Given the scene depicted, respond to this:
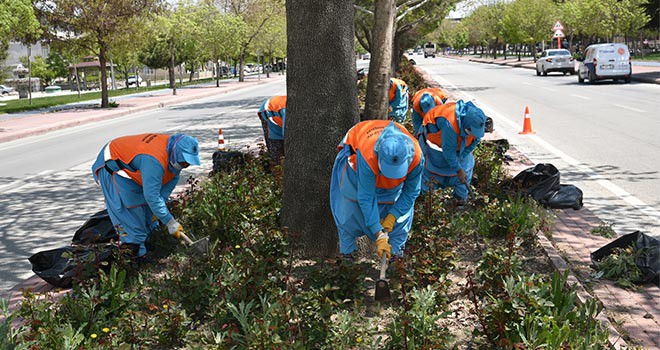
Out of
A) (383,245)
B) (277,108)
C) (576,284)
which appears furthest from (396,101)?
(576,284)

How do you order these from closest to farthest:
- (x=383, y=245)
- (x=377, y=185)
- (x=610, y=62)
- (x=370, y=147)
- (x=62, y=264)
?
(x=383, y=245), (x=370, y=147), (x=377, y=185), (x=62, y=264), (x=610, y=62)

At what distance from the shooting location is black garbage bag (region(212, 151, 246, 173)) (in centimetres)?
828

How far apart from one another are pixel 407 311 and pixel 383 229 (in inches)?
35.8

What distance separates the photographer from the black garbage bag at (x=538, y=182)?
6.87 metres

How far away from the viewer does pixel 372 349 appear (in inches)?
131

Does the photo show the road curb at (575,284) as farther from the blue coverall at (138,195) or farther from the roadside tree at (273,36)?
the roadside tree at (273,36)

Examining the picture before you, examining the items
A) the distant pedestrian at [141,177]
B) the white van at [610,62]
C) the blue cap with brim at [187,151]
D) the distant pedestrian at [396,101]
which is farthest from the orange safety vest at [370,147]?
the white van at [610,62]

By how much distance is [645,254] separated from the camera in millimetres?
4695

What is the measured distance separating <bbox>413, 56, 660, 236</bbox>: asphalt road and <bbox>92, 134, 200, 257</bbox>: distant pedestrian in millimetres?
4140

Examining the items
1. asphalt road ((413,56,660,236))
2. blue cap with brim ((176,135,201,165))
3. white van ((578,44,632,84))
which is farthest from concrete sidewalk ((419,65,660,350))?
white van ((578,44,632,84))

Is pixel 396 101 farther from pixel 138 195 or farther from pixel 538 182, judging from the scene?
pixel 138 195

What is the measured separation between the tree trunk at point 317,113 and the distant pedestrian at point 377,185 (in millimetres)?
528

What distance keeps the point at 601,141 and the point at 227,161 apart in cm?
712

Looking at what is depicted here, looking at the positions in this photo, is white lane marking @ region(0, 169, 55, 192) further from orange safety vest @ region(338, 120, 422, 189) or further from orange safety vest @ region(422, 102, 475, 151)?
orange safety vest @ region(338, 120, 422, 189)
